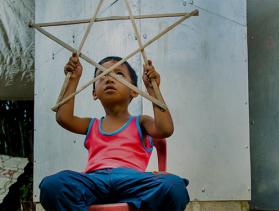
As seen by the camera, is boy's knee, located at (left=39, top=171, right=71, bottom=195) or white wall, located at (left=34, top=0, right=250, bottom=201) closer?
boy's knee, located at (left=39, top=171, right=71, bottom=195)

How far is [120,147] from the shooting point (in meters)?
2.41

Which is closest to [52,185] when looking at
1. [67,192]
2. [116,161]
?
[67,192]

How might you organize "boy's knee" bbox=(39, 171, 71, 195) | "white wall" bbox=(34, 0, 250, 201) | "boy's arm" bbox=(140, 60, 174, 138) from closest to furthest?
"boy's knee" bbox=(39, 171, 71, 195) < "boy's arm" bbox=(140, 60, 174, 138) < "white wall" bbox=(34, 0, 250, 201)

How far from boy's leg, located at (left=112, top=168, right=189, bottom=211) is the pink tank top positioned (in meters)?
0.15

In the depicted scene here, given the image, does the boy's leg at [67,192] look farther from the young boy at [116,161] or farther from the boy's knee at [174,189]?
the boy's knee at [174,189]

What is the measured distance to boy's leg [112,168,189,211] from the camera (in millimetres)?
2074

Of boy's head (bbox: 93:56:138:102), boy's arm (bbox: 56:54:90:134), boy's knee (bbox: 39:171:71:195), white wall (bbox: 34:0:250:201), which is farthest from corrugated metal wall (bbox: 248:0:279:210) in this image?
boy's knee (bbox: 39:171:71:195)

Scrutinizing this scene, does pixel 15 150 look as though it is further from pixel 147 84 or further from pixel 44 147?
pixel 147 84

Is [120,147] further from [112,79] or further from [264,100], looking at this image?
[264,100]

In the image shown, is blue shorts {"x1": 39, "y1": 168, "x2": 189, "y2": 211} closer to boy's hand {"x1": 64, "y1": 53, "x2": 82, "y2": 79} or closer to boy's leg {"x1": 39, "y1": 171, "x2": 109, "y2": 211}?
boy's leg {"x1": 39, "y1": 171, "x2": 109, "y2": 211}

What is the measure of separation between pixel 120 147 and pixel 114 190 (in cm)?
23

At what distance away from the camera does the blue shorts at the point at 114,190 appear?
6.77 ft

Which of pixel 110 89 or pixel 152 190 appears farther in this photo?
pixel 110 89

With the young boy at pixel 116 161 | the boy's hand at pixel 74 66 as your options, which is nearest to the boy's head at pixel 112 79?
the young boy at pixel 116 161
